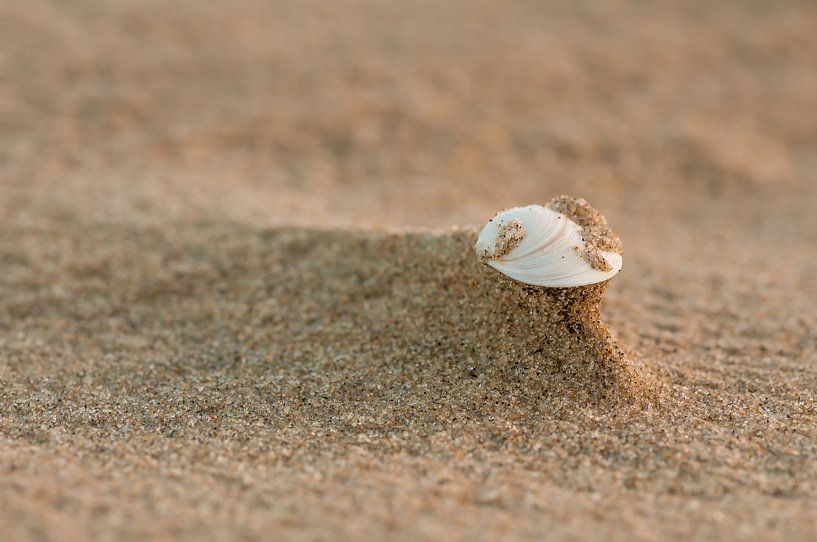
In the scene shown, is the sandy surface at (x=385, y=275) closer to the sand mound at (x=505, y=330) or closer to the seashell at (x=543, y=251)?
the sand mound at (x=505, y=330)

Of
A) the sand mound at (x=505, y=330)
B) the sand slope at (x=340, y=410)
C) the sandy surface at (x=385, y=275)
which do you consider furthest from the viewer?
the sand mound at (x=505, y=330)

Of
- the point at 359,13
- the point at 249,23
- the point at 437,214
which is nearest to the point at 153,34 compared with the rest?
the point at 249,23

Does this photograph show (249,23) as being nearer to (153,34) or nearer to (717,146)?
(153,34)

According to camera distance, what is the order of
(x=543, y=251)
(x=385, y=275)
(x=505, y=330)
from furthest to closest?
1. (x=385, y=275)
2. (x=505, y=330)
3. (x=543, y=251)

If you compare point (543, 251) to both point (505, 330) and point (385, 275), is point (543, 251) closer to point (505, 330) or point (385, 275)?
point (505, 330)

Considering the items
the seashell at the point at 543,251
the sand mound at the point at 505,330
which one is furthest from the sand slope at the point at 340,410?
the seashell at the point at 543,251

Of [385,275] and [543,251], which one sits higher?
[543,251]

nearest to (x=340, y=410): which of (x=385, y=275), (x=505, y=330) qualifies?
(x=505, y=330)
